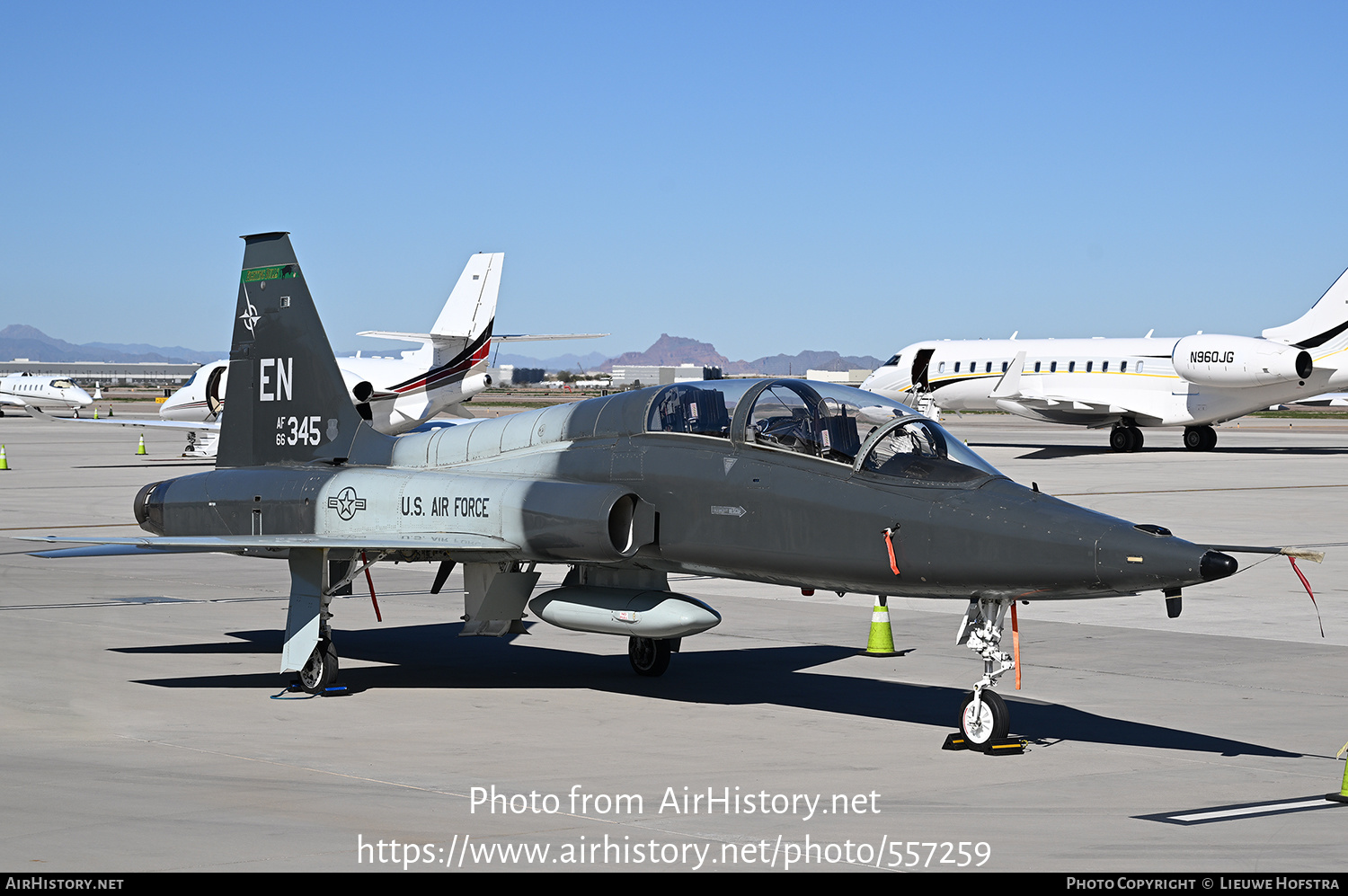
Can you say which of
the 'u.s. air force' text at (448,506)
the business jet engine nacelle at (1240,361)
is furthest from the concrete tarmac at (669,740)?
the business jet engine nacelle at (1240,361)

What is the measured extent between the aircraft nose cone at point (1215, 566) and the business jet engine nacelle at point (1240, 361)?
39580 millimetres

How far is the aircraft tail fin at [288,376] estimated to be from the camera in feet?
43.7

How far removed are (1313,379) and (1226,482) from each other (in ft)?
42.4

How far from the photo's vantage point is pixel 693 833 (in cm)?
715

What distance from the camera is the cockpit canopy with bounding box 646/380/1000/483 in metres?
9.69

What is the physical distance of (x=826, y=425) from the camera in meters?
10.1

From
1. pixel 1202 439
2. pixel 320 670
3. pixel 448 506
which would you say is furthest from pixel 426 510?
pixel 1202 439

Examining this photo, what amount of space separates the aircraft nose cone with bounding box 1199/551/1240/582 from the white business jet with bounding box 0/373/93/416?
8578 centimetres

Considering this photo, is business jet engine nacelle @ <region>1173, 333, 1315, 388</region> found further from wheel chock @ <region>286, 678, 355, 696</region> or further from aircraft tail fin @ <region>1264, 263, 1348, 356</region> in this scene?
wheel chock @ <region>286, 678, 355, 696</region>

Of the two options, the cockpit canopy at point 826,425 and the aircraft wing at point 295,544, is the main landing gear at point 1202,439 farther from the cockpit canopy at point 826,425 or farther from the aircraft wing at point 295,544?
the aircraft wing at point 295,544

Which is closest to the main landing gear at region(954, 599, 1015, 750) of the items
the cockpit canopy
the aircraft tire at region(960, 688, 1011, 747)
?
the aircraft tire at region(960, 688, 1011, 747)

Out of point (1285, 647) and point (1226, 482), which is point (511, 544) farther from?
point (1226, 482)

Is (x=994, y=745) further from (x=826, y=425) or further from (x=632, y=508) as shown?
(x=632, y=508)

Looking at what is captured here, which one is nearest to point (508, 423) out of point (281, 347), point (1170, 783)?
point (281, 347)
